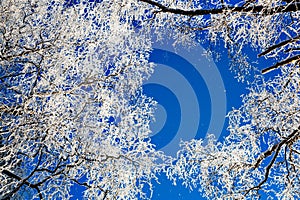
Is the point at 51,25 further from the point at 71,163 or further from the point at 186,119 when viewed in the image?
the point at 186,119

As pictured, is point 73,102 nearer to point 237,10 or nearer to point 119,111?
point 119,111

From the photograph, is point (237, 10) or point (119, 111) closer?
point (237, 10)

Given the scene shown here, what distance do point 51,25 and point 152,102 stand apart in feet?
4.94

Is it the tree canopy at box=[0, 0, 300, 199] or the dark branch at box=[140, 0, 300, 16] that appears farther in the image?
the tree canopy at box=[0, 0, 300, 199]

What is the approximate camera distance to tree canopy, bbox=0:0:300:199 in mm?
2719

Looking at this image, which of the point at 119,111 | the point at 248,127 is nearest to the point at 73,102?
the point at 119,111

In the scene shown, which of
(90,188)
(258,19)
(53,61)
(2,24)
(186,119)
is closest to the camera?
(258,19)

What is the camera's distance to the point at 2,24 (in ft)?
11.2

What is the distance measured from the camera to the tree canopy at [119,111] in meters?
2.72

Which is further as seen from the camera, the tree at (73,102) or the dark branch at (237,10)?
the tree at (73,102)

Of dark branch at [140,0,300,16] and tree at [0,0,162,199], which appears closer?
dark branch at [140,0,300,16]

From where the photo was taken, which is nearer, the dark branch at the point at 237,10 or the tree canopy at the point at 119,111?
the dark branch at the point at 237,10

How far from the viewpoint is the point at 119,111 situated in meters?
3.83

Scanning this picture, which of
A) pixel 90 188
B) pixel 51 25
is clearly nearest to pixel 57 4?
pixel 51 25
